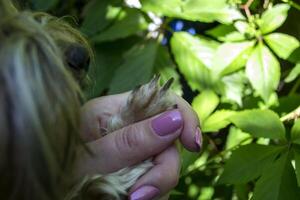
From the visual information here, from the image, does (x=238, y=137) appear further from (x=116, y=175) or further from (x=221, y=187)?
(x=116, y=175)

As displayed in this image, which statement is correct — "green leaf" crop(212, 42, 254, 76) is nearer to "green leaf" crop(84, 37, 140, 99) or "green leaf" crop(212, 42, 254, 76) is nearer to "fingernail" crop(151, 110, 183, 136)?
"green leaf" crop(84, 37, 140, 99)

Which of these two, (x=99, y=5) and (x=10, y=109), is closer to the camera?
(x=10, y=109)

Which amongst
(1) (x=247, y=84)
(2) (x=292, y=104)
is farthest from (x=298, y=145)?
(1) (x=247, y=84)

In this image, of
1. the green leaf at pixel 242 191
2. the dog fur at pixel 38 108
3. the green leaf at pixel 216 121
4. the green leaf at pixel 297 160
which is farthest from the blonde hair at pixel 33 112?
the green leaf at pixel 242 191

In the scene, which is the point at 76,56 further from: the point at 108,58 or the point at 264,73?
the point at 108,58

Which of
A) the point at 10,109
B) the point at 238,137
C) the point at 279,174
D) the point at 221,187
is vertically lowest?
the point at 221,187

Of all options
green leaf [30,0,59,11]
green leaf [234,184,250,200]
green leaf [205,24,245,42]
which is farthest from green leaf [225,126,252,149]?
green leaf [30,0,59,11]
